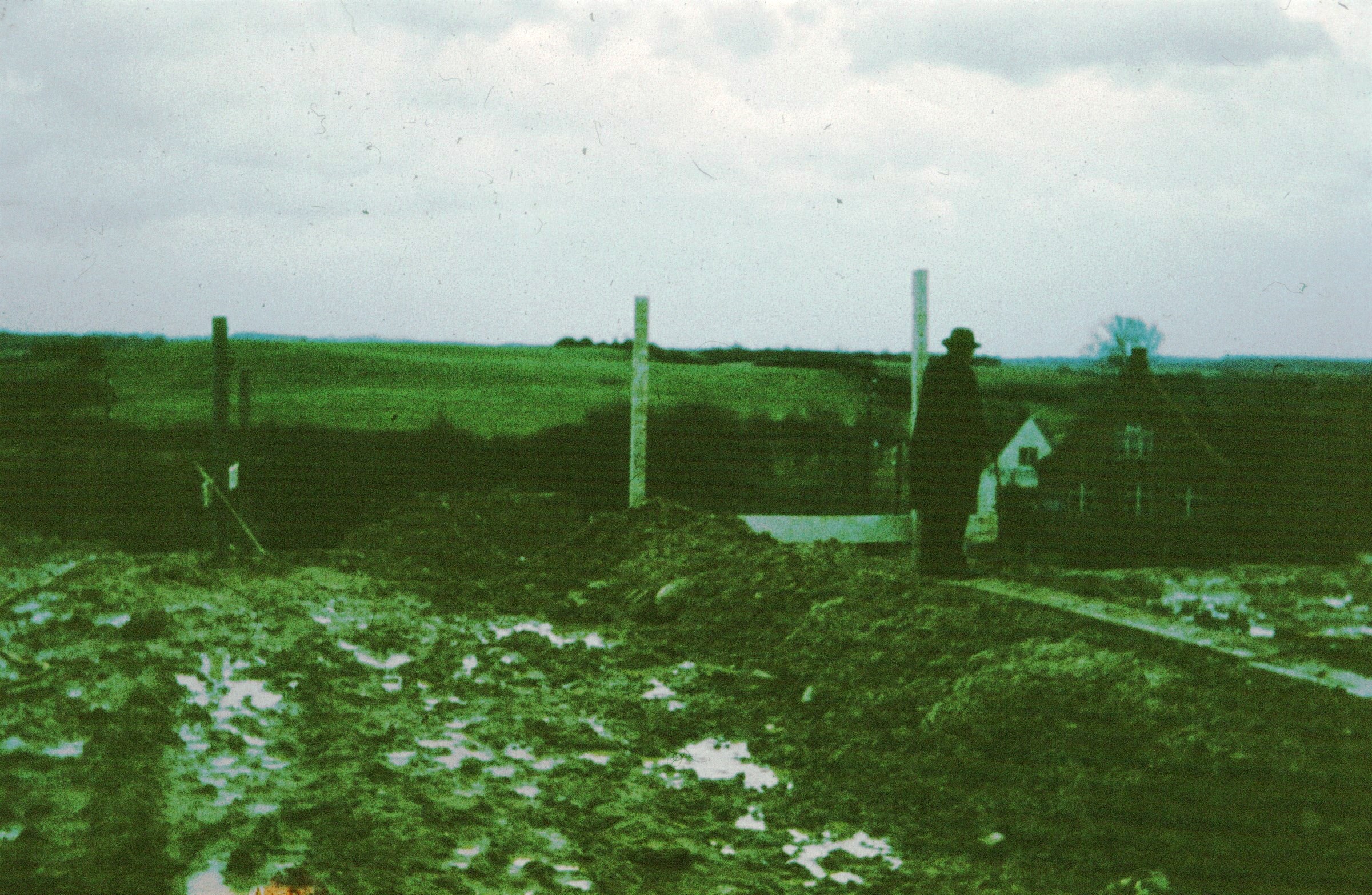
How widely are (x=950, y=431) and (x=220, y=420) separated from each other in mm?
6670

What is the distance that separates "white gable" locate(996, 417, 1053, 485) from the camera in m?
16.8

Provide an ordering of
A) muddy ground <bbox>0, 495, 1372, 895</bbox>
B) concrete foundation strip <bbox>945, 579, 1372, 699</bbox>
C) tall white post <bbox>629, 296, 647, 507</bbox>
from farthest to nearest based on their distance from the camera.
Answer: tall white post <bbox>629, 296, 647, 507</bbox>, concrete foundation strip <bbox>945, 579, 1372, 699</bbox>, muddy ground <bbox>0, 495, 1372, 895</bbox>

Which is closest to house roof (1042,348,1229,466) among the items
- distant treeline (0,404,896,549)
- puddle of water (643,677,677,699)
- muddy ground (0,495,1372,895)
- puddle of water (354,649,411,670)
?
distant treeline (0,404,896,549)

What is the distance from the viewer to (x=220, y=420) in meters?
10.6

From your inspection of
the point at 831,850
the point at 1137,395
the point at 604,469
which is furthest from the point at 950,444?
the point at 1137,395

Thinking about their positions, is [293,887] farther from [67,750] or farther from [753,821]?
[67,750]

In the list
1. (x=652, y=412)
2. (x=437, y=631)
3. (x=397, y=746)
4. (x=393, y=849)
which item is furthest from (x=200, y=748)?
(x=652, y=412)

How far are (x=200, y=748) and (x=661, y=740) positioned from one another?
6.08ft

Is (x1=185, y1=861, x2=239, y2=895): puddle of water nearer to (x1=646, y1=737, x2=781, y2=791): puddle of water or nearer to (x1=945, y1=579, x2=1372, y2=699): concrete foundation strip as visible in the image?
(x1=646, y1=737, x2=781, y2=791): puddle of water

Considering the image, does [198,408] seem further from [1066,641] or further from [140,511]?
[1066,641]

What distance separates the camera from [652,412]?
15.9 m

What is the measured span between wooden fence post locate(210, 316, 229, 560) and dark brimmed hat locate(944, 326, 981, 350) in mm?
6441

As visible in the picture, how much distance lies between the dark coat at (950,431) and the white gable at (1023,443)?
8.47 metres

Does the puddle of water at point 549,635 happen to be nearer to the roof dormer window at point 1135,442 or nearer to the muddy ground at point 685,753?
the muddy ground at point 685,753
